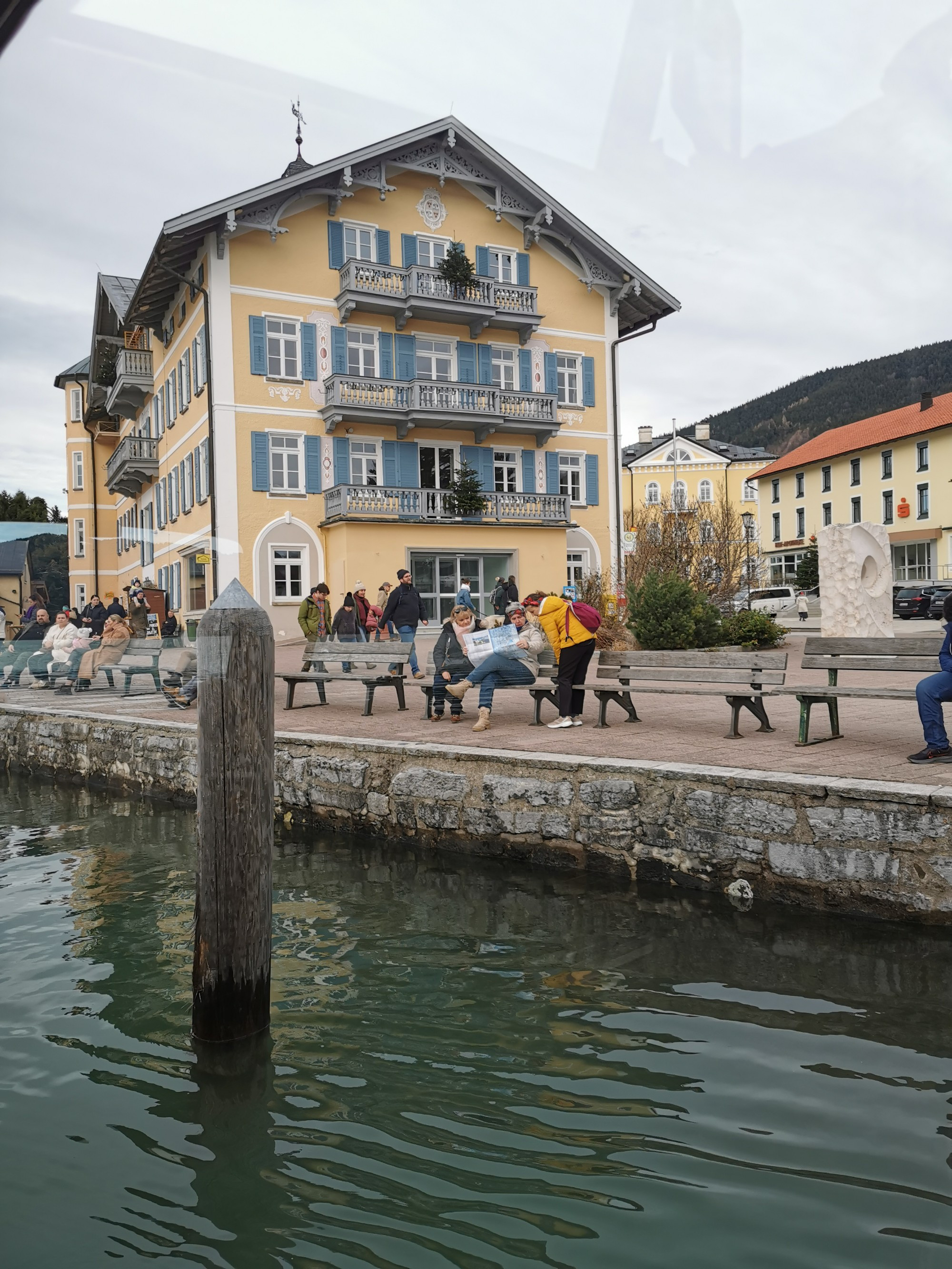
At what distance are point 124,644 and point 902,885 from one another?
13.5 meters

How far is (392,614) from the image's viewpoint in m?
15.6

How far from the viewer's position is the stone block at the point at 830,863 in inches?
222

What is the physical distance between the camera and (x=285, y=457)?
28.0 m

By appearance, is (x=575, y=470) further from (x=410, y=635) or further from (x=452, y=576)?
(x=410, y=635)

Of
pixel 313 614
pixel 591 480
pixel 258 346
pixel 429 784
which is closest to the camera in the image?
pixel 429 784

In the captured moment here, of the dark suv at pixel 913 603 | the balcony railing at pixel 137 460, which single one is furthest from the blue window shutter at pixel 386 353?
the dark suv at pixel 913 603

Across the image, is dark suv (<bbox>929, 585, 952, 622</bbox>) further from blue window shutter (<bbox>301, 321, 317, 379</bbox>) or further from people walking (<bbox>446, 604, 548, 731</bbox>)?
people walking (<bbox>446, 604, 548, 731</bbox>)

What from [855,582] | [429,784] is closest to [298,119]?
[855,582]

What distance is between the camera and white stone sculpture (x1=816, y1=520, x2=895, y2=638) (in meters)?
18.7

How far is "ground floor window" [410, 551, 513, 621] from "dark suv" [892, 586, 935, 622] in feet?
54.4

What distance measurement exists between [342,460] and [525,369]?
7133 millimetres

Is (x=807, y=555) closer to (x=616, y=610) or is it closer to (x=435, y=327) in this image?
(x=435, y=327)

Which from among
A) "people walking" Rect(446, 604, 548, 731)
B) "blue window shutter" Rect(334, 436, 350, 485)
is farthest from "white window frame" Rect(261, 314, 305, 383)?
"people walking" Rect(446, 604, 548, 731)

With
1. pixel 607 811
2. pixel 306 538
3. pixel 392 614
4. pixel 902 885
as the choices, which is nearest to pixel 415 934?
pixel 607 811
